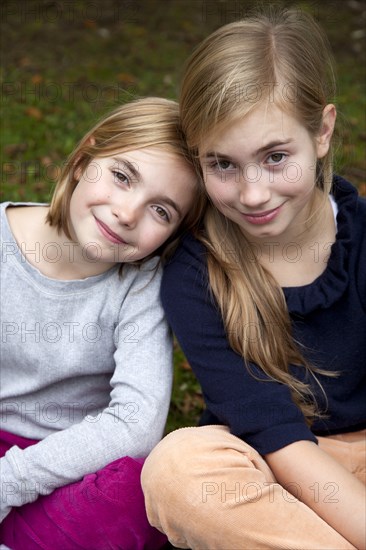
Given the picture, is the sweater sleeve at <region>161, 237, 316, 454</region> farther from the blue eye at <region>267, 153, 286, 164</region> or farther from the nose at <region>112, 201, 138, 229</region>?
the blue eye at <region>267, 153, 286, 164</region>

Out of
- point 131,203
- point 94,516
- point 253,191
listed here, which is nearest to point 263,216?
point 253,191

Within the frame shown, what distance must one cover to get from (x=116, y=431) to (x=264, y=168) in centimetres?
83

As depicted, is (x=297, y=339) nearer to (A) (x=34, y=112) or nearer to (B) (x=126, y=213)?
(B) (x=126, y=213)

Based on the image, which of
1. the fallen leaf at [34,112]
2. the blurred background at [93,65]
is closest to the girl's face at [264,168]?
the blurred background at [93,65]

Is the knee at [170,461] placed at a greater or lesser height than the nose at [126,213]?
lesser

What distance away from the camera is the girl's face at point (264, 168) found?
205 cm

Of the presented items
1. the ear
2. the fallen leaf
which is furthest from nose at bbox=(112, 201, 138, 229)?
the fallen leaf

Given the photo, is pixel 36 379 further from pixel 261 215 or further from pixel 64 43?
pixel 64 43

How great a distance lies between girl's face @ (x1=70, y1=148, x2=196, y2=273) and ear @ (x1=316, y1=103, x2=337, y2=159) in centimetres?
36

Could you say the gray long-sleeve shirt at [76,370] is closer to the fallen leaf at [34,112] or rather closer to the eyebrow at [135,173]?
the eyebrow at [135,173]

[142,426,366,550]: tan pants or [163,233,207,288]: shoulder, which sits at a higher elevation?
[163,233,207,288]: shoulder

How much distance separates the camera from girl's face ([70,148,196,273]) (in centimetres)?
226

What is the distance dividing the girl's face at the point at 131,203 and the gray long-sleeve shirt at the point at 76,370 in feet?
0.46

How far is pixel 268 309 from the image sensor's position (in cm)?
230
